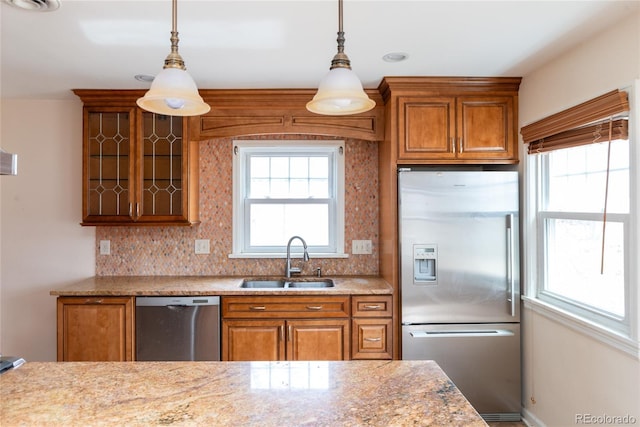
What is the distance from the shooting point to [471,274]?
9.44ft

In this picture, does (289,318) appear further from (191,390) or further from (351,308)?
(191,390)

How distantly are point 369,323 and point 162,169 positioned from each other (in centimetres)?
197

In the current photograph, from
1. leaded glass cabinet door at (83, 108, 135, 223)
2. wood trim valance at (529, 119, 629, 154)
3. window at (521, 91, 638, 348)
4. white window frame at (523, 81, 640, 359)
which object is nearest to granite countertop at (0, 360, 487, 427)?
white window frame at (523, 81, 640, 359)

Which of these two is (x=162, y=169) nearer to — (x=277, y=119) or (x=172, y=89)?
(x=277, y=119)

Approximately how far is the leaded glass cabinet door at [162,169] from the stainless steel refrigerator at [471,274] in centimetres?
170

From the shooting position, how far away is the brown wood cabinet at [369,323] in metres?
2.94

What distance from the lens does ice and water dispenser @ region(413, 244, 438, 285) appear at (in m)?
2.88

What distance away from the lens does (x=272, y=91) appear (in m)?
3.16

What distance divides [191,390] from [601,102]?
7.52 ft

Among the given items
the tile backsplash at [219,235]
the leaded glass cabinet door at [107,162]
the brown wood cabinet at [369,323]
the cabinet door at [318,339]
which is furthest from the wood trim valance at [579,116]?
the leaded glass cabinet door at [107,162]

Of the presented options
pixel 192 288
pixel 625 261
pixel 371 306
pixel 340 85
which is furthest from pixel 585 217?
pixel 192 288

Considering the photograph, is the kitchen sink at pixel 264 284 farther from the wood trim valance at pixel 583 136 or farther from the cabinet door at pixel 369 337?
the wood trim valance at pixel 583 136

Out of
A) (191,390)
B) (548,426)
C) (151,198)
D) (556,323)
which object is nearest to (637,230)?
(556,323)

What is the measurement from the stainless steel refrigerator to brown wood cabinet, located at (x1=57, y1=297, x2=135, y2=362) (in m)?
1.96
